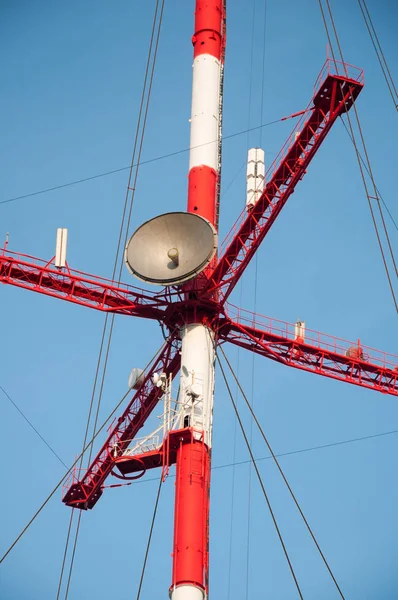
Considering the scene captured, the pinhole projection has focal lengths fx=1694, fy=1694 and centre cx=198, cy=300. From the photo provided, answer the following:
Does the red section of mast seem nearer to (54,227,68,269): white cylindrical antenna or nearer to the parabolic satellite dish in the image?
the parabolic satellite dish

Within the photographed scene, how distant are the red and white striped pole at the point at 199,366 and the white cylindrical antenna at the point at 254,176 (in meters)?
2.29

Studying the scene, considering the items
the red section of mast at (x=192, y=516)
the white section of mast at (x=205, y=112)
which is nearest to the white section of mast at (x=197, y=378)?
the red section of mast at (x=192, y=516)

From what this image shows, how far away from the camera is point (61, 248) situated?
74.6m

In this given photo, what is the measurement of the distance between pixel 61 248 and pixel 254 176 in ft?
30.1

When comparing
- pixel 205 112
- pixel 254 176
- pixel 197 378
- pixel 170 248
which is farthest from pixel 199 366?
pixel 205 112

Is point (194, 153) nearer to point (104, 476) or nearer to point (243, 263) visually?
point (243, 263)

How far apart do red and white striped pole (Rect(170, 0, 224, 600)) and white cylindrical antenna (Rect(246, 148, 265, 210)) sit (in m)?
2.29

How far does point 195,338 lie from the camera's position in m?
73.3

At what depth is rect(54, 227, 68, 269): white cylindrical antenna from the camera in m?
74.3

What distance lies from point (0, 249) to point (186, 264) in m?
8.61

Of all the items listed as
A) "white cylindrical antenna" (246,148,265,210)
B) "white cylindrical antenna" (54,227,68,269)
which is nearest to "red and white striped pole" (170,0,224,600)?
"white cylindrical antenna" (246,148,265,210)

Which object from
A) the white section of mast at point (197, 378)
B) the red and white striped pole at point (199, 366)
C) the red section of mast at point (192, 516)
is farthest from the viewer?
the white section of mast at point (197, 378)

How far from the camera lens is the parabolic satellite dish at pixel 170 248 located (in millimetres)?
72438

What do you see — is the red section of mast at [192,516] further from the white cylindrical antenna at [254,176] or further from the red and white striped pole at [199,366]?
the white cylindrical antenna at [254,176]
